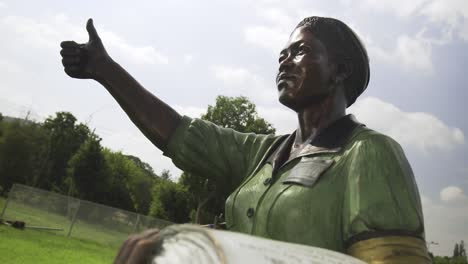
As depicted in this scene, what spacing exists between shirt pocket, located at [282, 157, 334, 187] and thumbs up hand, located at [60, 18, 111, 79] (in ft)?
3.88

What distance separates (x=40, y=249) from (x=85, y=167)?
21.8 metres

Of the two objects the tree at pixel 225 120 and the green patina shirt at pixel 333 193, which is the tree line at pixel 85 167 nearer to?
the tree at pixel 225 120

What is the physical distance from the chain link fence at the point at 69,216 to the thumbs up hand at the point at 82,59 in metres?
→ 17.2

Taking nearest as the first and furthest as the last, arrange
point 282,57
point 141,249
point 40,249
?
point 141,249 < point 282,57 < point 40,249

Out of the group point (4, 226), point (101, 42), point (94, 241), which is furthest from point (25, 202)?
point (101, 42)

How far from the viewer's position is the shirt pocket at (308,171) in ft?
4.77

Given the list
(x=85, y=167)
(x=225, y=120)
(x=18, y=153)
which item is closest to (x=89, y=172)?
A: (x=85, y=167)

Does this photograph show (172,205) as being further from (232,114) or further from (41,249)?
(41,249)

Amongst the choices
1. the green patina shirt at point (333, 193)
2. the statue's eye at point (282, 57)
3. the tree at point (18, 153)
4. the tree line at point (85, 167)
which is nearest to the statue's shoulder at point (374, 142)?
the green patina shirt at point (333, 193)

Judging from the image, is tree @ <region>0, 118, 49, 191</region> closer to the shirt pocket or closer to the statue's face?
the statue's face

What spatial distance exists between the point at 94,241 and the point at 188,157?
62.5 feet

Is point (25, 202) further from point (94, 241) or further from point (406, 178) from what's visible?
point (406, 178)

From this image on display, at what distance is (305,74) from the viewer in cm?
173

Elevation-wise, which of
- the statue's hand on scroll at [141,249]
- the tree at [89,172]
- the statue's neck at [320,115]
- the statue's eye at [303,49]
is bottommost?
the statue's hand on scroll at [141,249]
